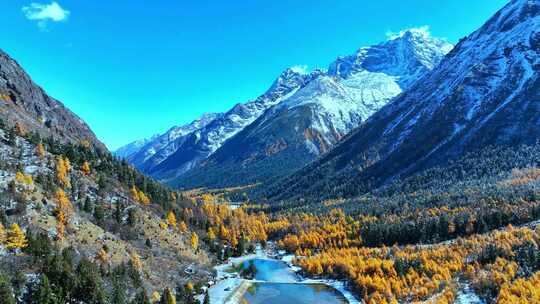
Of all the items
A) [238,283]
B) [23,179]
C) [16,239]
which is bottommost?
[238,283]

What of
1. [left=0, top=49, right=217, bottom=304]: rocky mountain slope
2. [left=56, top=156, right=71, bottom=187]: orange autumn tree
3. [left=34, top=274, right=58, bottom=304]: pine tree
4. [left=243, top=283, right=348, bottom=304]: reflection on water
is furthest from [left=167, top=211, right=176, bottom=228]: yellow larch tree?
[left=34, top=274, right=58, bottom=304]: pine tree

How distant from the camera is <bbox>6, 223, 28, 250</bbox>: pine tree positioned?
107938 mm

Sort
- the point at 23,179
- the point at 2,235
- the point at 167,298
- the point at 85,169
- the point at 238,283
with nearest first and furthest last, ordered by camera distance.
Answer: the point at 2,235, the point at 167,298, the point at 23,179, the point at 238,283, the point at 85,169

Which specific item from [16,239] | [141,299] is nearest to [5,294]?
[16,239]

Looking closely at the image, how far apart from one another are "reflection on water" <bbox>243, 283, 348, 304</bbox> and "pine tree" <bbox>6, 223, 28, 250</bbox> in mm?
69208

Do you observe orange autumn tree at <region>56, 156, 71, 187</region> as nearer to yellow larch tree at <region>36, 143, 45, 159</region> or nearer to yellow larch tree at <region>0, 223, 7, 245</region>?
yellow larch tree at <region>36, 143, 45, 159</region>

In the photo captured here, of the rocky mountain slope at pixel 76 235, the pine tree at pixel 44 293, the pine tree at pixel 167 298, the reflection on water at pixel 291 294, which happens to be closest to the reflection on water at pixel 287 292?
the reflection on water at pixel 291 294

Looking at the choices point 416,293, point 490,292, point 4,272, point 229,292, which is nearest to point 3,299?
point 4,272

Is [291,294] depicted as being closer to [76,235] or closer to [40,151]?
[76,235]

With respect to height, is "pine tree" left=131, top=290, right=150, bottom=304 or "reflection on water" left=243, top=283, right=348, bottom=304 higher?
"pine tree" left=131, top=290, right=150, bottom=304

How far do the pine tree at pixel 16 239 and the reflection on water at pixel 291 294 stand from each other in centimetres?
6921

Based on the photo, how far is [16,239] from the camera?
108500 millimetres

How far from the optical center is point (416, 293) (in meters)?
141

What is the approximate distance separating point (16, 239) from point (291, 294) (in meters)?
91.6
